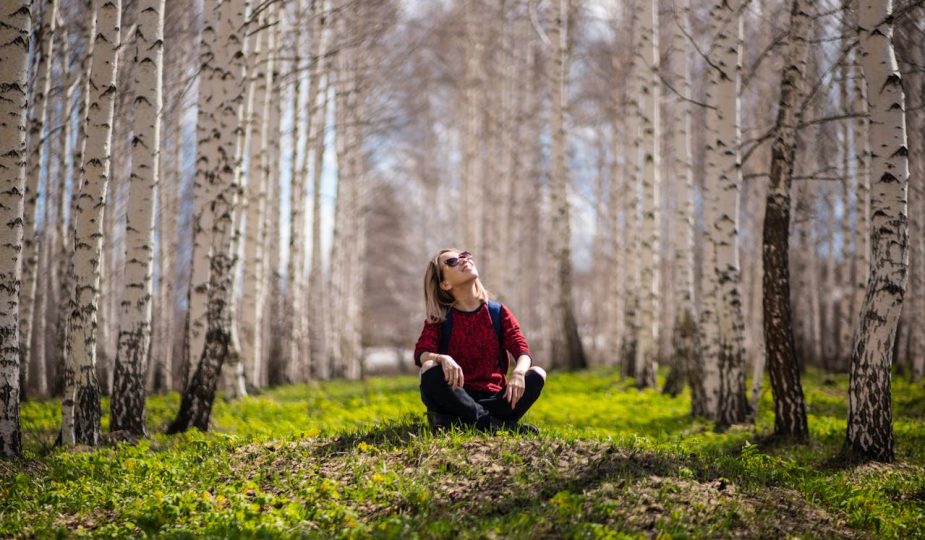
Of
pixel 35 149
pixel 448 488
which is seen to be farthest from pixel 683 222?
pixel 35 149

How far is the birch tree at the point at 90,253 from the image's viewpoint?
685 cm

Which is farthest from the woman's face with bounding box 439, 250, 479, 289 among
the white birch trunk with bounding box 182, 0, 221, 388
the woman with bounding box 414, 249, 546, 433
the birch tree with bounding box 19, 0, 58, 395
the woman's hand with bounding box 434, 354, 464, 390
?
the birch tree with bounding box 19, 0, 58, 395

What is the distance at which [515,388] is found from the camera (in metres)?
→ 5.65

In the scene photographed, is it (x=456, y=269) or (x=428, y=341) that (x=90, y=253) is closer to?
(x=428, y=341)

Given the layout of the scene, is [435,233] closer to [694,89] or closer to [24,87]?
[694,89]

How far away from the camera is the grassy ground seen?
437 cm

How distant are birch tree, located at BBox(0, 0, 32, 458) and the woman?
322cm

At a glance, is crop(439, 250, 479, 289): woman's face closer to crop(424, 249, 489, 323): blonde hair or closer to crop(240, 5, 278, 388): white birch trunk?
crop(424, 249, 489, 323): blonde hair

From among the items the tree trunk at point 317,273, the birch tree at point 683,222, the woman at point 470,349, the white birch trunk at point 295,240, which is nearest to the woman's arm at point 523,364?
the woman at point 470,349

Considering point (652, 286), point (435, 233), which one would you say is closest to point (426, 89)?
point (435, 233)

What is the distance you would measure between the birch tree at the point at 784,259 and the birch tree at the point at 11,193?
21.7 ft

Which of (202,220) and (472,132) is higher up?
(472,132)

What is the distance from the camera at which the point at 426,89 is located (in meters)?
25.2

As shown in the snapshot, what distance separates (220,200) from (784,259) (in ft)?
19.3
